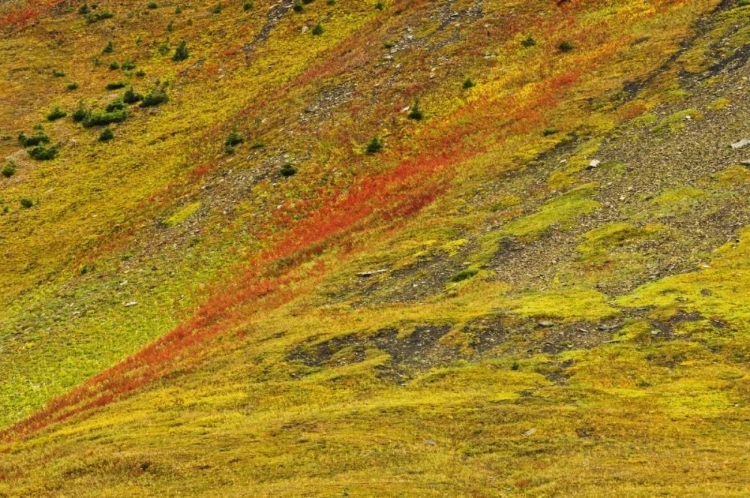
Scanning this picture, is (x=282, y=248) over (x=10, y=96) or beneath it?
beneath

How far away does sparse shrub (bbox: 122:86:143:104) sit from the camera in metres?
77.6

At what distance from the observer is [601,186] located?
42.8 metres

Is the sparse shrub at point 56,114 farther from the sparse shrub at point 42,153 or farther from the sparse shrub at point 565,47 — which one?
the sparse shrub at point 565,47

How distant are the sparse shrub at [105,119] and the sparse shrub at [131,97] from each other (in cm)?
296

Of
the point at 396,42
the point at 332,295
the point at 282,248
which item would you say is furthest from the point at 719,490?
the point at 396,42

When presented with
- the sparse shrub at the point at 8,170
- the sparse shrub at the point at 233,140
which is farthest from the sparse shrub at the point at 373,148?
the sparse shrub at the point at 8,170

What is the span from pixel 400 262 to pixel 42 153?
1646 inches

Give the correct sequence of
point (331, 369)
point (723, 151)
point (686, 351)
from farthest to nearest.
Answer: point (723, 151) → point (331, 369) → point (686, 351)

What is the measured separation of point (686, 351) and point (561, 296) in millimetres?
6201

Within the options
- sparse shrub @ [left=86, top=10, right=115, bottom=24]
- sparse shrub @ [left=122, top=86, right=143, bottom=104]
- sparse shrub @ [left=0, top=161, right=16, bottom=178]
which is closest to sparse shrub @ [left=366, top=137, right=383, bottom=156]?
sparse shrub @ [left=122, top=86, right=143, bottom=104]

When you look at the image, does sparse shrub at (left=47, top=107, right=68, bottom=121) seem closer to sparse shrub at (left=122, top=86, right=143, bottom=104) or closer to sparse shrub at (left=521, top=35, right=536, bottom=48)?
sparse shrub at (left=122, top=86, right=143, bottom=104)

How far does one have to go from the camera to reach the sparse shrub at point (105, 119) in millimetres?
74812

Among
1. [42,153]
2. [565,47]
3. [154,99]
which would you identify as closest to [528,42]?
[565,47]

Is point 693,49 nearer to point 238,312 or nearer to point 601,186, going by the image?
point 601,186
